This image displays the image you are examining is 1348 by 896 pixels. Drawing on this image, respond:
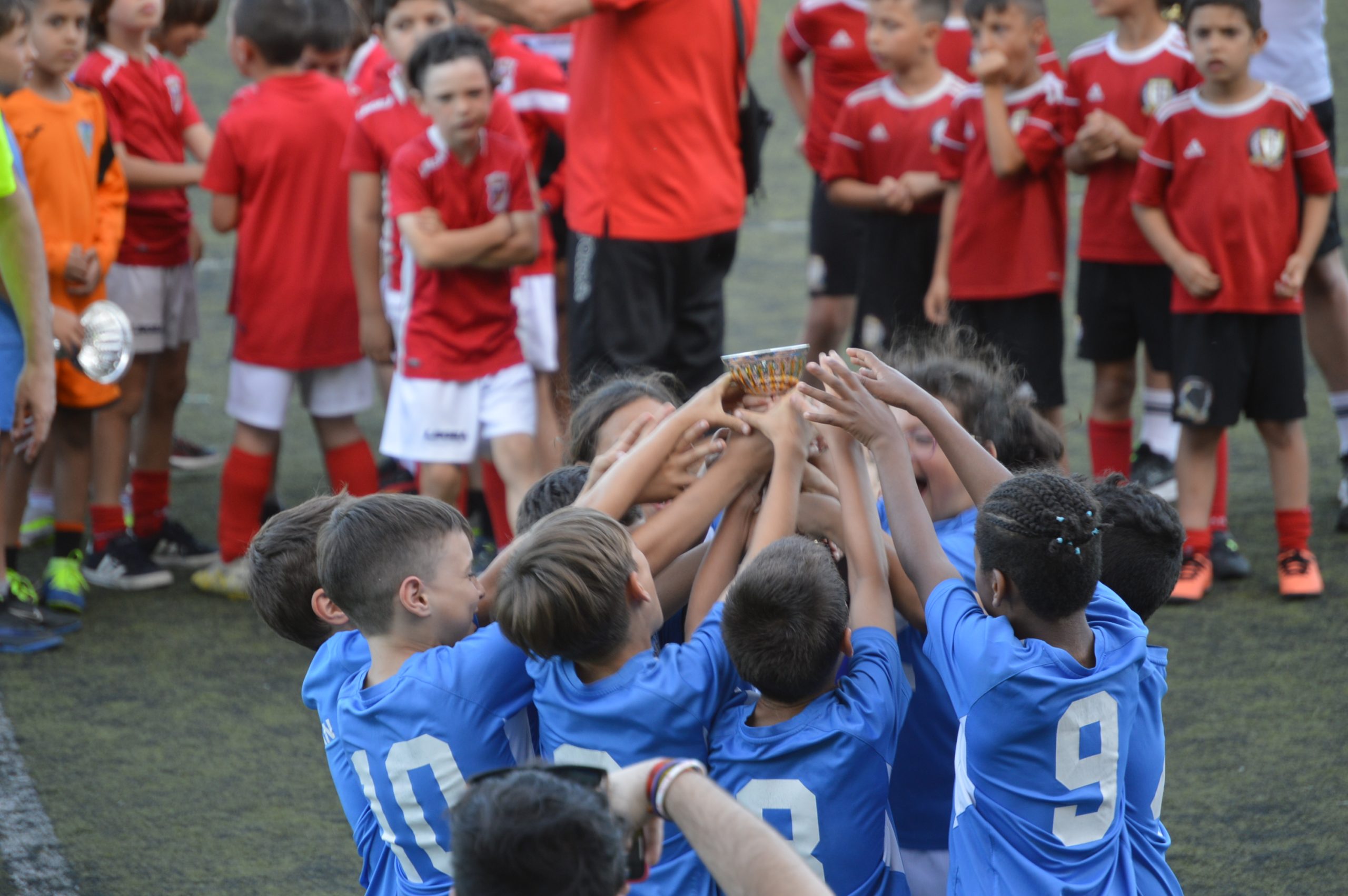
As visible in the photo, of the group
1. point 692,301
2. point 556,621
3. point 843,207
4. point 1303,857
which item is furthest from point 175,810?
point 843,207

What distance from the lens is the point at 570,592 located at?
2.04 meters

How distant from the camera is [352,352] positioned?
510 centimetres

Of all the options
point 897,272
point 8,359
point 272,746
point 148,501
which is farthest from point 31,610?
point 897,272

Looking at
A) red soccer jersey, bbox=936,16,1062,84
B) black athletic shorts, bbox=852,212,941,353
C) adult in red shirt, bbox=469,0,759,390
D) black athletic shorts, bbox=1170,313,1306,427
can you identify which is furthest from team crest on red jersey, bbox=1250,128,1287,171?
red soccer jersey, bbox=936,16,1062,84

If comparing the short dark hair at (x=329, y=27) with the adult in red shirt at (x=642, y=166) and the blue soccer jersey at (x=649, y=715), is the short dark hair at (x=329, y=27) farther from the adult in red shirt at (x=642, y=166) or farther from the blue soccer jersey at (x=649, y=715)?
the blue soccer jersey at (x=649, y=715)

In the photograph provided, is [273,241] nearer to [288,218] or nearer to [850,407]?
[288,218]

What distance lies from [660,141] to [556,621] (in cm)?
279

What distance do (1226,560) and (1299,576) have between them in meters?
0.26

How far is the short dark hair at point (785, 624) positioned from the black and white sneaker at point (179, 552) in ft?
12.1

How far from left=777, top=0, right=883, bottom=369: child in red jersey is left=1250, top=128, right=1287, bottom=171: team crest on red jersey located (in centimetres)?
200

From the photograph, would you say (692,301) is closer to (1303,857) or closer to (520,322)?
(520,322)

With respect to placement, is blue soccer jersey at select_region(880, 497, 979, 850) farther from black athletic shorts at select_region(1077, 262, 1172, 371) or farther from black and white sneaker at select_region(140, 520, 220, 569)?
black and white sneaker at select_region(140, 520, 220, 569)

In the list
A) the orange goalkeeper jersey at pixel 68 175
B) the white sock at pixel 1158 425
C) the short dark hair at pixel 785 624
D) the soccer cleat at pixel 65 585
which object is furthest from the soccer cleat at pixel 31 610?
the white sock at pixel 1158 425

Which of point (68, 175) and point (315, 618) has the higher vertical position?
point (68, 175)
